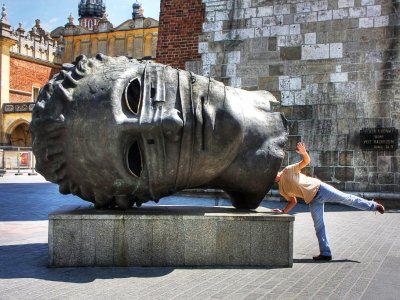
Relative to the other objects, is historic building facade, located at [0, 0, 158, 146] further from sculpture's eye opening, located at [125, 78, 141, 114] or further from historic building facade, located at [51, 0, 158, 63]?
sculpture's eye opening, located at [125, 78, 141, 114]

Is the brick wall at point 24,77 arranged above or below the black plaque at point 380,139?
above

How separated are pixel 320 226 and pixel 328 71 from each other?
6778 mm

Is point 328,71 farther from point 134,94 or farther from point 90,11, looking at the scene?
point 90,11

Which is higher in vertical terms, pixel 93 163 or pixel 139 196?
pixel 93 163

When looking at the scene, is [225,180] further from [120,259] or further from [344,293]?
[344,293]

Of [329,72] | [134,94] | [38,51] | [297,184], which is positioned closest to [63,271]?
[134,94]

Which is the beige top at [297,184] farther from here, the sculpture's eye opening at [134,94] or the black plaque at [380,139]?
the black plaque at [380,139]

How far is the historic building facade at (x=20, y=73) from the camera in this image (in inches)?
1721

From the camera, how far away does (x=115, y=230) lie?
471cm

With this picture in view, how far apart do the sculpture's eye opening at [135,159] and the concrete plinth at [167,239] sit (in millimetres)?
434

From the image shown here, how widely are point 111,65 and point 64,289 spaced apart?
2.20m

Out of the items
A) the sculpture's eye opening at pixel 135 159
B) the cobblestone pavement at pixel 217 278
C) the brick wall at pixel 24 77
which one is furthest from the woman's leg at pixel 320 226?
the brick wall at pixel 24 77

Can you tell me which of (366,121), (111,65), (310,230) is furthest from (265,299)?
(366,121)

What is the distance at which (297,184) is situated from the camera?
529cm
